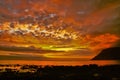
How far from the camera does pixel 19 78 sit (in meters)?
81.6

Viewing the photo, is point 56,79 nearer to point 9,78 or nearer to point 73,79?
point 73,79

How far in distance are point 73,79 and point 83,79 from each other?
9.97 feet

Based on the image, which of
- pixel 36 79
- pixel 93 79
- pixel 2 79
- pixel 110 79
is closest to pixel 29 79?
pixel 36 79

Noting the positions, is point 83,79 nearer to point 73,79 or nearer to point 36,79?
point 73,79

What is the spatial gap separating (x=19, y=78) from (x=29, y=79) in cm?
443

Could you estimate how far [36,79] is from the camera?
79.6m

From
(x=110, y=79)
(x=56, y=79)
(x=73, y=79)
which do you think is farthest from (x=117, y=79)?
(x=56, y=79)

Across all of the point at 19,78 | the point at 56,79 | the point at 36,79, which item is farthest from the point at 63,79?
the point at 19,78

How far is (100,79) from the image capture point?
79.7 metres

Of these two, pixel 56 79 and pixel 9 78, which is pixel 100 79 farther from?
pixel 9 78

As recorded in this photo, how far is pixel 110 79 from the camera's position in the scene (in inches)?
3164

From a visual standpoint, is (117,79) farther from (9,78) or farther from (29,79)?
(9,78)

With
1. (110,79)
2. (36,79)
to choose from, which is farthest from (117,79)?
(36,79)

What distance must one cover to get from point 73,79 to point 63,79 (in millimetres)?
2957
